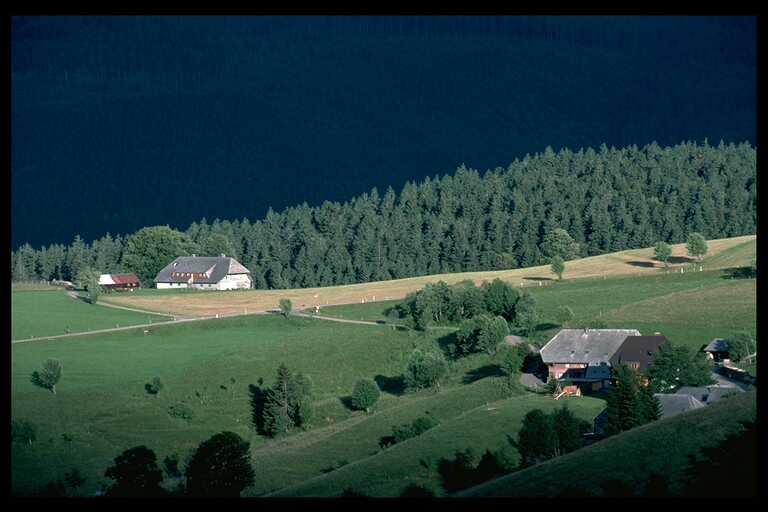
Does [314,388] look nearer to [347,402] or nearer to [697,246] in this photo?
[347,402]

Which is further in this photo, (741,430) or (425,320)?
(425,320)

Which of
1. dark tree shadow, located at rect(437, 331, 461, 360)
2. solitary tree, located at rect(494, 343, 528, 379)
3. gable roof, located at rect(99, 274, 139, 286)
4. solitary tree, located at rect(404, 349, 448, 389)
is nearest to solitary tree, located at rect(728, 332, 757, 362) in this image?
solitary tree, located at rect(494, 343, 528, 379)

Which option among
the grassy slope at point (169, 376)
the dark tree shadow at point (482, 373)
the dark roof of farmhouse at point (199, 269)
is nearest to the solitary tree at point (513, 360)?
the dark tree shadow at point (482, 373)

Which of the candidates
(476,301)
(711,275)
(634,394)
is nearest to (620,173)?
(711,275)

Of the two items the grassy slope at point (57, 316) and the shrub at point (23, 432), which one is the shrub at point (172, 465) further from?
the grassy slope at point (57, 316)

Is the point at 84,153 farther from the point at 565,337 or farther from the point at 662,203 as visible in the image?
the point at 565,337
